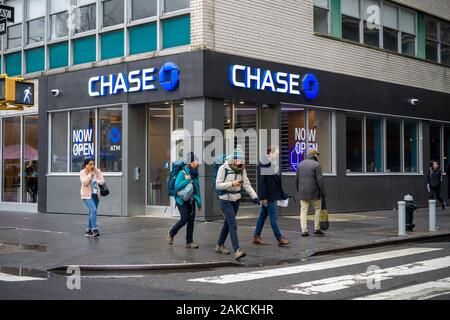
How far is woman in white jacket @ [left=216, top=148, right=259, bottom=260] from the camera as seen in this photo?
36.5 feet

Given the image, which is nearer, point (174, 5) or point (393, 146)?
point (174, 5)

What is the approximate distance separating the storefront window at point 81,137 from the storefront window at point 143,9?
3.28m

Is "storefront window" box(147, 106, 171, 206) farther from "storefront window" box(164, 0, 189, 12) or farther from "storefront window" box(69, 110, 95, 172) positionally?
"storefront window" box(164, 0, 189, 12)

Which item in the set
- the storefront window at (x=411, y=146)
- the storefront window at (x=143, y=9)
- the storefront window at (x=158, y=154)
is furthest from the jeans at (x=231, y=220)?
the storefront window at (x=411, y=146)

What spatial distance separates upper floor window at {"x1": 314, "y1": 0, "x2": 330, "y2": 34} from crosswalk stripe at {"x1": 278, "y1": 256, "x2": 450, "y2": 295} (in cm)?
1145

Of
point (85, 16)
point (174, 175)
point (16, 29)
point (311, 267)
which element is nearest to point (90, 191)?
point (174, 175)

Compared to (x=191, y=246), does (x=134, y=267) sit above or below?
below

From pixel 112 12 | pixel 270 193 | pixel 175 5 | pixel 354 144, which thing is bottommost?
pixel 270 193

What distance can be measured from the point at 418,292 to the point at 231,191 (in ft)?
13.5

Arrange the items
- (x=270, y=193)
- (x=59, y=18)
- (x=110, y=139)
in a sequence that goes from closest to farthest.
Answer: (x=270, y=193), (x=110, y=139), (x=59, y=18)

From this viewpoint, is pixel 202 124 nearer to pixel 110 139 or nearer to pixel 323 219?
pixel 110 139

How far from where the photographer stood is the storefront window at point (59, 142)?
67.7 ft

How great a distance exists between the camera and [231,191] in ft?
37.0
